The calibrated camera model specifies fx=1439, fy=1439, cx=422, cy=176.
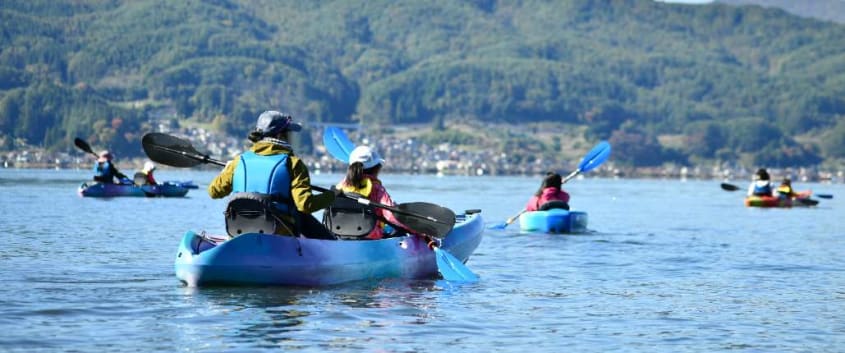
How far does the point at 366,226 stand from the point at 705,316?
551 cm

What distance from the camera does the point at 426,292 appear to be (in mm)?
A: 21766

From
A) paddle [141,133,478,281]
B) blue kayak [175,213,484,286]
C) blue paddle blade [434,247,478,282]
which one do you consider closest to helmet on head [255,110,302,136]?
blue kayak [175,213,484,286]

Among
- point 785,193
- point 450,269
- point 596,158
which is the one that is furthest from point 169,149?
point 785,193

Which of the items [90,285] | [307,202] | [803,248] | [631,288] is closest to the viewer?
[307,202]

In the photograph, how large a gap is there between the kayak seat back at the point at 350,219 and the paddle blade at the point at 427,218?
0.72m

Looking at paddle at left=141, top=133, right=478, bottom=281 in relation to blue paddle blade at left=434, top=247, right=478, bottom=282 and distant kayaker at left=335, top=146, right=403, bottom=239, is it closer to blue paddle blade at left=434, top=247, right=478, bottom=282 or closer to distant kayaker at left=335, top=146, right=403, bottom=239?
blue paddle blade at left=434, top=247, right=478, bottom=282

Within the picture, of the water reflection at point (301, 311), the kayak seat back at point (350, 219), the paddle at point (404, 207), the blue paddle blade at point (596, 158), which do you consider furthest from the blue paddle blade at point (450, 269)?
the blue paddle blade at point (596, 158)

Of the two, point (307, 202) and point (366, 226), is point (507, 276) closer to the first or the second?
point (366, 226)

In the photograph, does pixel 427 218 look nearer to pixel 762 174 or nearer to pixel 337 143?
pixel 337 143

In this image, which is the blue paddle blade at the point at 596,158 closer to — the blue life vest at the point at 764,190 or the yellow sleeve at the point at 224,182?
the blue life vest at the point at 764,190

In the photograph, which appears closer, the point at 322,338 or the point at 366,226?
the point at 322,338

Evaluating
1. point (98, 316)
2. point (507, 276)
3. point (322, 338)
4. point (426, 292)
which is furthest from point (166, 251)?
point (322, 338)

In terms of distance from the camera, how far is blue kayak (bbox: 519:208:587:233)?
40.1 meters

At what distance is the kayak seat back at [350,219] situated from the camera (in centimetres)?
2214
